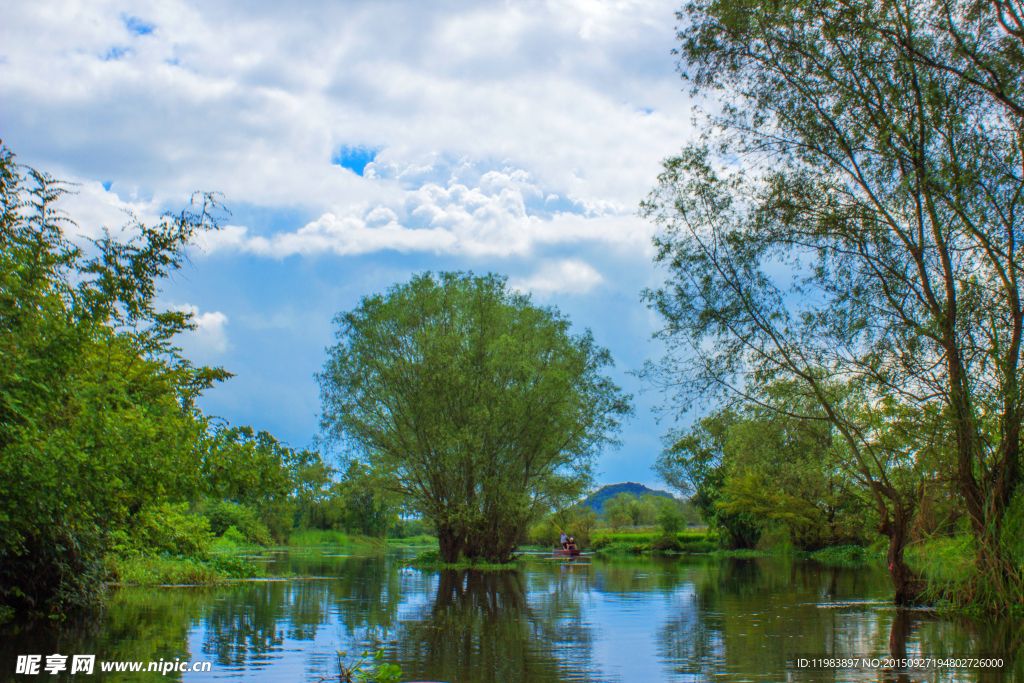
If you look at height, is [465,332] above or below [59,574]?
above

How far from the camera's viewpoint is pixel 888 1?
14.7 metres


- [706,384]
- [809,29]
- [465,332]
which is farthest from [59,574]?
[465,332]

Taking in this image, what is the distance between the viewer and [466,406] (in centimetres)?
3391

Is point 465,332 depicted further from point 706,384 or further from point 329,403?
point 706,384

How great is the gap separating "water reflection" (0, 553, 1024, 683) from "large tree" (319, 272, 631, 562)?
13.0m

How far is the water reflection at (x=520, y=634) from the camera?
358 inches

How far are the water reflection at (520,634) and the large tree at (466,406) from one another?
42.6 ft

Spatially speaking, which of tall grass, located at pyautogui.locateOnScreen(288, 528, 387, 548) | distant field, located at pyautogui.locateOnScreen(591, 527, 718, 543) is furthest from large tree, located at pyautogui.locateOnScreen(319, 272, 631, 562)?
distant field, located at pyautogui.locateOnScreen(591, 527, 718, 543)

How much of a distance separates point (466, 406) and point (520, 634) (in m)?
21.7

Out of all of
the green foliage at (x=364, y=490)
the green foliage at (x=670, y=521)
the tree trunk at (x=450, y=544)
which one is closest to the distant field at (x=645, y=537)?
the green foliage at (x=670, y=521)

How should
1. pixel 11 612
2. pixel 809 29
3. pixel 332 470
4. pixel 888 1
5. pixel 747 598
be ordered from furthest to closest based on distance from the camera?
pixel 332 470
pixel 747 598
pixel 809 29
pixel 888 1
pixel 11 612

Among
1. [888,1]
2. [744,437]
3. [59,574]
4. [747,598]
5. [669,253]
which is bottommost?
[747,598]

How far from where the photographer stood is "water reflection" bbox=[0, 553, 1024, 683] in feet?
29.9

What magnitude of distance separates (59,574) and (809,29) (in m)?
17.7
